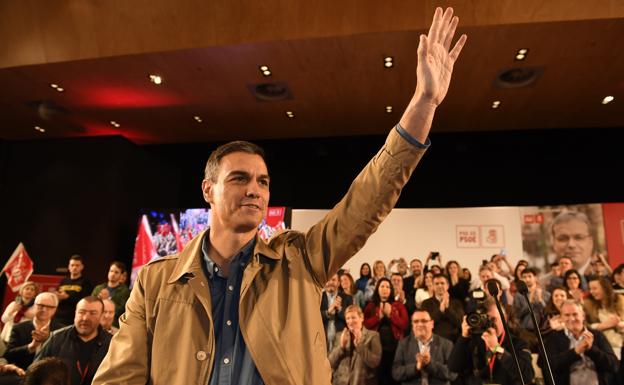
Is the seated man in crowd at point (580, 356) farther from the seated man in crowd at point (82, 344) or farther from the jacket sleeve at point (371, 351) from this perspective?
the seated man in crowd at point (82, 344)

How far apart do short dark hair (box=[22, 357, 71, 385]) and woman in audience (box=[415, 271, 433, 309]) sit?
14.9 ft

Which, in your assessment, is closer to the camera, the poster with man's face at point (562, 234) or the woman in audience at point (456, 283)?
the woman in audience at point (456, 283)

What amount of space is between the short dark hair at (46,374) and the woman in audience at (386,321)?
3443 millimetres

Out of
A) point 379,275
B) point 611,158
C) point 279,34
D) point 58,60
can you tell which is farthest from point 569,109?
point 58,60

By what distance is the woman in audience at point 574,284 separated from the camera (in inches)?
231

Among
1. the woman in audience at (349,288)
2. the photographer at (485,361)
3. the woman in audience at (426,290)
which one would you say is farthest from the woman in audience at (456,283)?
the photographer at (485,361)

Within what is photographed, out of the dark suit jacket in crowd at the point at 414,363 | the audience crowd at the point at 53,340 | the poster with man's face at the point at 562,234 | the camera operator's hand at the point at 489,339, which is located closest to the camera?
the audience crowd at the point at 53,340

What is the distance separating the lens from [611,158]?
26.7 feet

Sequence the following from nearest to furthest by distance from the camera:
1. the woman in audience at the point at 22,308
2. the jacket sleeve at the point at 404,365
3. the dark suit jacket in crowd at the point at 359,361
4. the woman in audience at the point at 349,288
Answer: the jacket sleeve at the point at 404,365, the dark suit jacket in crowd at the point at 359,361, the woman in audience at the point at 22,308, the woman in audience at the point at 349,288

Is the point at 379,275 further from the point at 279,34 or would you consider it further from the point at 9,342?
the point at 9,342

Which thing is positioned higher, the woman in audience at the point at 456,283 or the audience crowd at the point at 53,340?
the woman in audience at the point at 456,283

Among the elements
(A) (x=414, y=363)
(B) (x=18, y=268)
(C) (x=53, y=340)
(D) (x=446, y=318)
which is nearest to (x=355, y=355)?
(A) (x=414, y=363)

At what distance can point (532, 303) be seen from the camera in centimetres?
572

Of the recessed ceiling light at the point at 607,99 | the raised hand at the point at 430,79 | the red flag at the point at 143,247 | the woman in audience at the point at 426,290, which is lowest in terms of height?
the woman in audience at the point at 426,290
